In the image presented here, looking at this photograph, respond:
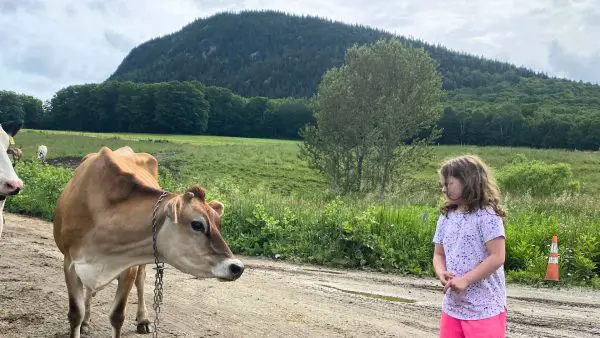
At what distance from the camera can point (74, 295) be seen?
15.8 ft

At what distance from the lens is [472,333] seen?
3637mm

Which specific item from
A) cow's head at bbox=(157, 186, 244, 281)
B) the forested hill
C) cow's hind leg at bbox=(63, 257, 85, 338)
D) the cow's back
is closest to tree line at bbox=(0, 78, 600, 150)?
the forested hill

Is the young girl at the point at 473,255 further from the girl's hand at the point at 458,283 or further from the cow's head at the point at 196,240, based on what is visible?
the cow's head at the point at 196,240

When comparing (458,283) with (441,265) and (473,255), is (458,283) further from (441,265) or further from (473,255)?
(441,265)

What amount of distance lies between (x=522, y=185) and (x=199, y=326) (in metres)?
27.1

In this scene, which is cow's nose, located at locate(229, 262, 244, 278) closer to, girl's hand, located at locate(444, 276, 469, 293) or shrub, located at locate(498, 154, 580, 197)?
girl's hand, located at locate(444, 276, 469, 293)

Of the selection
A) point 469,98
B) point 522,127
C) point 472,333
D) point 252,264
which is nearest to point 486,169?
point 472,333

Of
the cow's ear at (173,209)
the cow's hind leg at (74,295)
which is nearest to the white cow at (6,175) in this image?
the cow's hind leg at (74,295)

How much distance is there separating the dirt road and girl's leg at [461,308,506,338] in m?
2.84

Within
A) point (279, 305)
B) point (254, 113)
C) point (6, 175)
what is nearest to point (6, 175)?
point (6, 175)

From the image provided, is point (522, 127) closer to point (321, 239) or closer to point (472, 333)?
point (321, 239)

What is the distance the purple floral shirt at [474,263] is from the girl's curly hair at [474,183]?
53mm

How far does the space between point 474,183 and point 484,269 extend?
562mm

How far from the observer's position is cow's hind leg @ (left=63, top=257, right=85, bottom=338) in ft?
15.8
